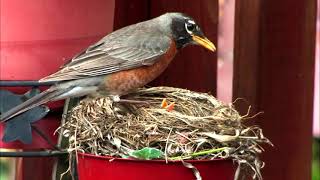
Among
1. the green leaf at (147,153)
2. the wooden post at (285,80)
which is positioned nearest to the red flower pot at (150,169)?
the green leaf at (147,153)

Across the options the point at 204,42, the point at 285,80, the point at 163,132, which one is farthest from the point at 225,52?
the point at 163,132

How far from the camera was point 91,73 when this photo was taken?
11.0 feet

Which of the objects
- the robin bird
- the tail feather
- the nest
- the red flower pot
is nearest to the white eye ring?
the robin bird

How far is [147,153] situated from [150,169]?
6 centimetres

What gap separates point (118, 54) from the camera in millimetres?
3443

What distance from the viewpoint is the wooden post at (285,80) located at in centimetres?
376

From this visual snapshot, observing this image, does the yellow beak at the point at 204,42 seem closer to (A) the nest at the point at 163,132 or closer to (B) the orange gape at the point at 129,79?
(B) the orange gape at the point at 129,79

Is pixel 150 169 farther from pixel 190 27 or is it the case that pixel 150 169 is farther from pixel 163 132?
pixel 190 27

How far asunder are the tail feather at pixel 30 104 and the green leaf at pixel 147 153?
1.57 feet

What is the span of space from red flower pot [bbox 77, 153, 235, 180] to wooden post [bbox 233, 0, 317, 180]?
0.90 meters

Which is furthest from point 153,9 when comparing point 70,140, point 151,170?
point 151,170

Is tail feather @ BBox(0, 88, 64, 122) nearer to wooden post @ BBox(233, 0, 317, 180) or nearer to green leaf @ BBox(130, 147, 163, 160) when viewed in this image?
green leaf @ BBox(130, 147, 163, 160)

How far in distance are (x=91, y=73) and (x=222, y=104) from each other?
0.46 metres

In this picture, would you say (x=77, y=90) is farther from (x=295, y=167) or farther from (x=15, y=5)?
(x=295, y=167)
